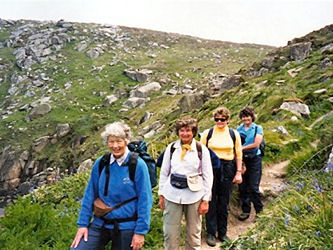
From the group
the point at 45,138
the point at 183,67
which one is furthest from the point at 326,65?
the point at 183,67

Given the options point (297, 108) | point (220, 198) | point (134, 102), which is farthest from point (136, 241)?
point (134, 102)

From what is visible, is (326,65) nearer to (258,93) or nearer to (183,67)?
(258,93)

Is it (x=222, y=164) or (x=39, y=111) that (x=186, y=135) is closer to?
(x=222, y=164)

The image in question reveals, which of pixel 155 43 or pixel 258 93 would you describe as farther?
pixel 155 43

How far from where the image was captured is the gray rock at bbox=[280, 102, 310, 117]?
45.0ft

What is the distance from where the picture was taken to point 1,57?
7088 cm

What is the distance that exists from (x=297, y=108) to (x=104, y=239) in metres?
11.6

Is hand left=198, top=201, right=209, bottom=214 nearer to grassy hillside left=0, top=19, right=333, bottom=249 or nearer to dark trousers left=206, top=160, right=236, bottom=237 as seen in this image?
grassy hillside left=0, top=19, right=333, bottom=249

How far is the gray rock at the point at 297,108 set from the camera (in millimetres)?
13719

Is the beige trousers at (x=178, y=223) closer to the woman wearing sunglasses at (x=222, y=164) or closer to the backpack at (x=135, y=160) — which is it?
the backpack at (x=135, y=160)

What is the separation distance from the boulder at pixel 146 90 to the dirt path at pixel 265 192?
129 ft

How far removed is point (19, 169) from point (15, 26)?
204ft

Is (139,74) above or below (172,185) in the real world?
above

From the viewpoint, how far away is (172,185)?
16.2ft
